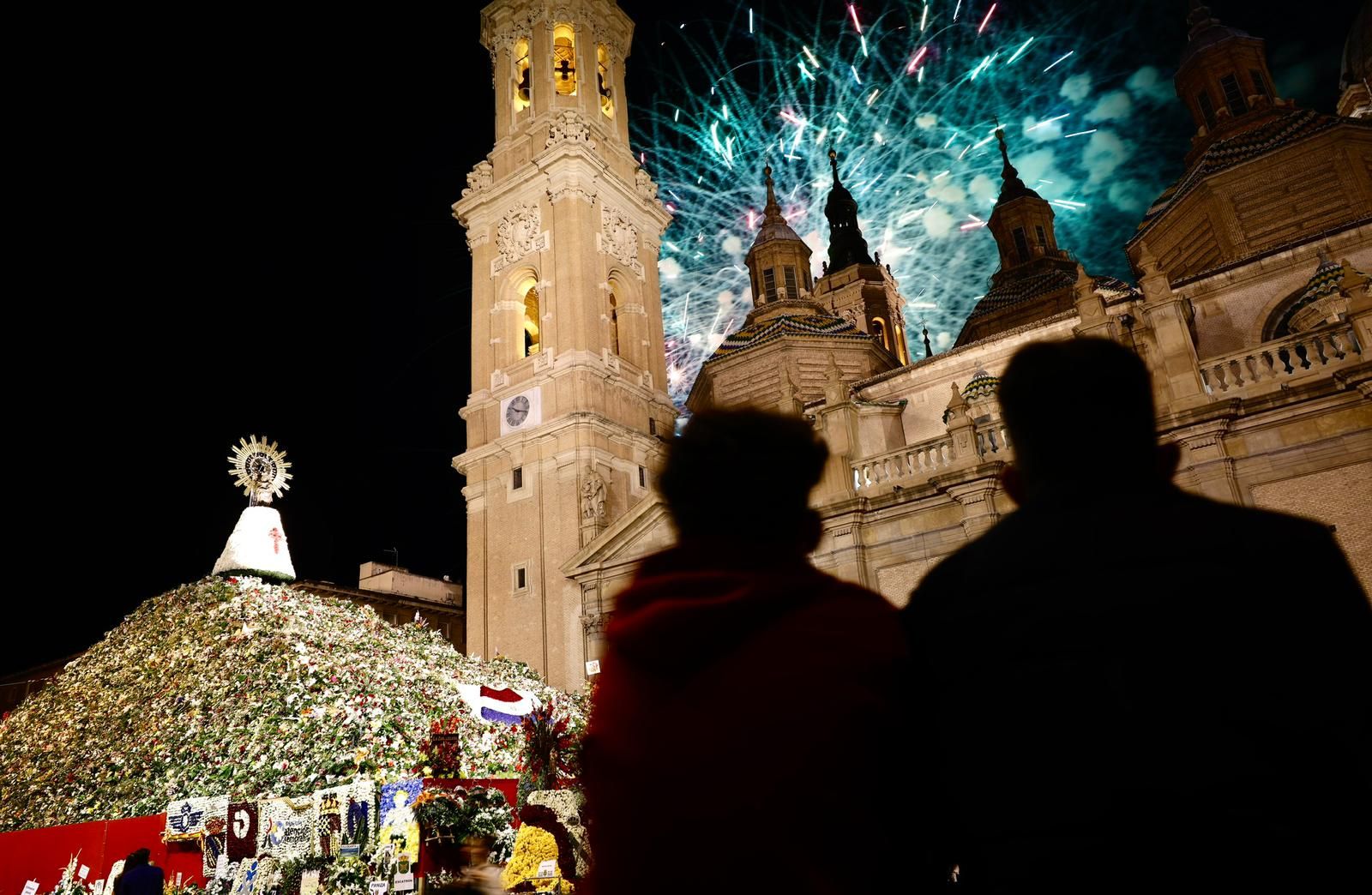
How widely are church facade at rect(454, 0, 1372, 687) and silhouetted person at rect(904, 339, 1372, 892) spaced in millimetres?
11210

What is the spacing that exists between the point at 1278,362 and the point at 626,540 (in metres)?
16.0

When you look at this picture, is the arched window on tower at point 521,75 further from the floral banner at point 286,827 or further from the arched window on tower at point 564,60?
the floral banner at point 286,827

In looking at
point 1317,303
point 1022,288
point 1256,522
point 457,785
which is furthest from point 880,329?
point 1256,522

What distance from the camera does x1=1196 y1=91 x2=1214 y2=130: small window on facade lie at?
31.7 m

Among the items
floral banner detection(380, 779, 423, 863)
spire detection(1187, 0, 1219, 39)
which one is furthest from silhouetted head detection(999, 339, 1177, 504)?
spire detection(1187, 0, 1219, 39)

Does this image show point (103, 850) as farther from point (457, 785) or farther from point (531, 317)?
point (531, 317)

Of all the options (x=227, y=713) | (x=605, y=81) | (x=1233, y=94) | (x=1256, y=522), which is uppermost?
(x=605, y=81)

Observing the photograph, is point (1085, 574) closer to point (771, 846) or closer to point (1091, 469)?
point (1091, 469)

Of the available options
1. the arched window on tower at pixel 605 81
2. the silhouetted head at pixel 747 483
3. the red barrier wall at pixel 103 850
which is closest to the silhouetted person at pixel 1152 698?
the silhouetted head at pixel 747 483

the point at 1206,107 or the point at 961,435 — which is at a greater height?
the point at 1206,107

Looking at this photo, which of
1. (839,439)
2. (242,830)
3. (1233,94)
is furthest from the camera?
(1233,94)

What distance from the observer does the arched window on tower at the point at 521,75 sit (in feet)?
113

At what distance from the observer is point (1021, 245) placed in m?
40.6

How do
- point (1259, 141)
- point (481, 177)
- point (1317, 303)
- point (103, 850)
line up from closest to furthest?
point (103, 850), point (1317, 303), point (1259, 141), point (481, 177)
